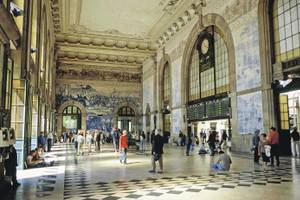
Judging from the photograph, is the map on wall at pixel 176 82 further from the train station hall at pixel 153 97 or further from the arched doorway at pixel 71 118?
the arched doorway at pixel 71 118

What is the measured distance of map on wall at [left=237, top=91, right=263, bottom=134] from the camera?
13539 mm

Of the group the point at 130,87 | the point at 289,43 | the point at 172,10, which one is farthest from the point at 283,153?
the point at 130,87

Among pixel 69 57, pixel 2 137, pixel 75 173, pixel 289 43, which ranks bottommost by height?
pixel 75 173

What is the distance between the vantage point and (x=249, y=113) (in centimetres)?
1430

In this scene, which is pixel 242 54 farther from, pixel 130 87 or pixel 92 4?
pixel 130 87

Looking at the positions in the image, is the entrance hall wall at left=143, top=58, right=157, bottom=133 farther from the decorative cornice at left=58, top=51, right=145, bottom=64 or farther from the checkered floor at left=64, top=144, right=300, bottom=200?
the checkered floor at left=64, top=144, right=300, bottom=200

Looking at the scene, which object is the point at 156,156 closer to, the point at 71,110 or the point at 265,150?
the point at 265,150

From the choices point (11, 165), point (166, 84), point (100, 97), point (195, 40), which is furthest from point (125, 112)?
point (11, 165)

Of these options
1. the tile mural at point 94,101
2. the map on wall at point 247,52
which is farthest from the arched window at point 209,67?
the tile mural at point 94,101

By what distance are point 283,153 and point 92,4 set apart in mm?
16223

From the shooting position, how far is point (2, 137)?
565 cm

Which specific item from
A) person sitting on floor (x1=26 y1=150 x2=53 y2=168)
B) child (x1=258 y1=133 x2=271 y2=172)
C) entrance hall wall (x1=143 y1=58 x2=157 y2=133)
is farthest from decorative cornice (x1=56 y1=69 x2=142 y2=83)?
child (x1=258 y1=133 x2=271 y2=172)

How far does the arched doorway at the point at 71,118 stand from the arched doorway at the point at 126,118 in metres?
4.94

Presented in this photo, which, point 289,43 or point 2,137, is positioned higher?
point 289,43
